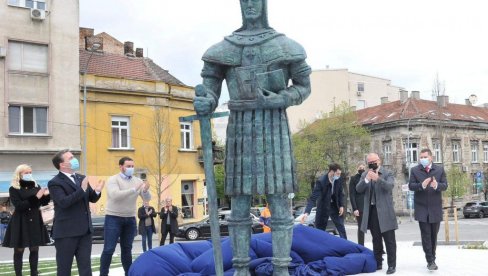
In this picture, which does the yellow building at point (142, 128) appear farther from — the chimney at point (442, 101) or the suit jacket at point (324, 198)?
the chimney at point (442, 101)

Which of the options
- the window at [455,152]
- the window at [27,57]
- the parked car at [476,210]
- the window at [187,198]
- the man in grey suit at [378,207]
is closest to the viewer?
the man in grey suit at [378,207]

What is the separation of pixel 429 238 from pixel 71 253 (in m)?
5.16

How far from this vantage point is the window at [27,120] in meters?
29.3

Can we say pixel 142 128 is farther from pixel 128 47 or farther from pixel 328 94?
pixel 328 94

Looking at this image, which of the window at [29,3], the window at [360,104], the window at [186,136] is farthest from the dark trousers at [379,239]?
the window at [360,104]

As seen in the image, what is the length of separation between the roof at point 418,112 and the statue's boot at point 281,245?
163 ft

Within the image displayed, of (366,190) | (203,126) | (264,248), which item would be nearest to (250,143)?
(203,126)

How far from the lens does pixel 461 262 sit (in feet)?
31.0

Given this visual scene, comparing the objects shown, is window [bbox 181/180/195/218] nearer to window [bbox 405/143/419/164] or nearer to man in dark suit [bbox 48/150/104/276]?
window [bbox 405/143/419/164]

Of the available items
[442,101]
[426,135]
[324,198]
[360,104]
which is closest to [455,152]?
[442,101]

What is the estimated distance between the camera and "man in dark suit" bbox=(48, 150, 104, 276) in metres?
6.98

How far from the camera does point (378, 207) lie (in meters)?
9.03

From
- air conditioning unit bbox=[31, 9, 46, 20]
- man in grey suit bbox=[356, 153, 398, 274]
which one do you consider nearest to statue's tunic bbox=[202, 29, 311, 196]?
man in grey suit bbox=[356, 153, 398, 274]

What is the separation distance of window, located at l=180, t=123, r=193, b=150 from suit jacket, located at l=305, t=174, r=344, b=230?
23.4m
